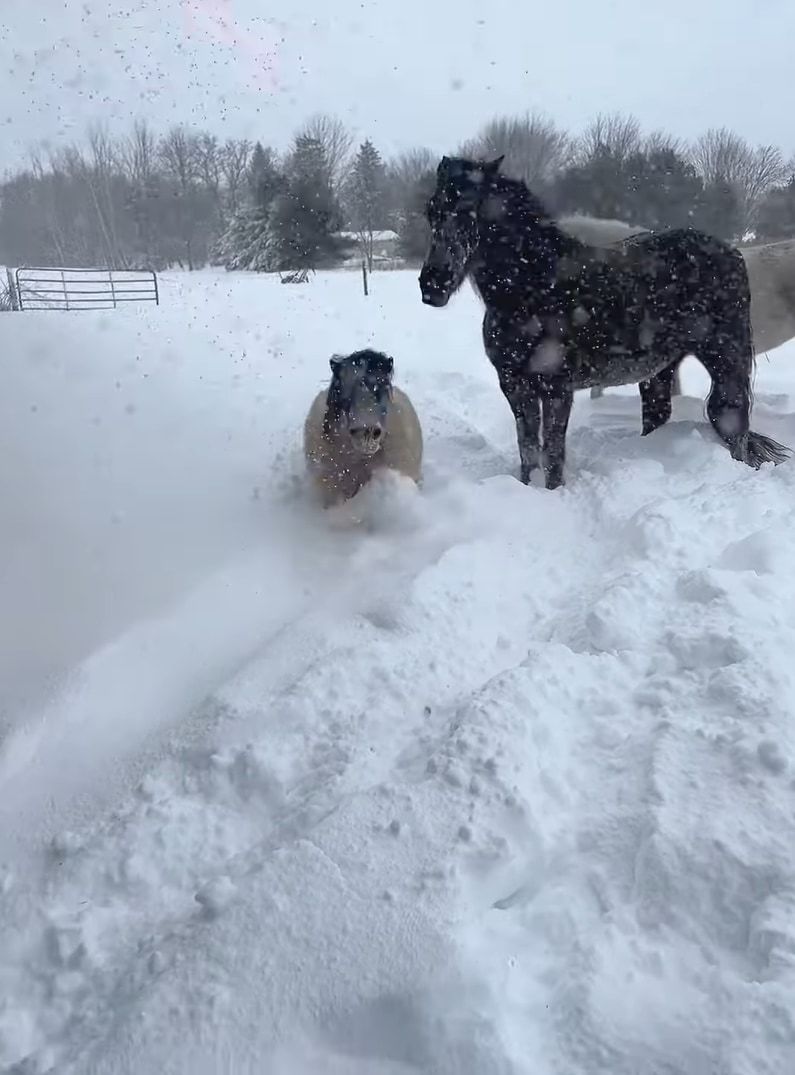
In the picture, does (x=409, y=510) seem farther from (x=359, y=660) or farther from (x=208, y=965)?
(x=208, y=965)

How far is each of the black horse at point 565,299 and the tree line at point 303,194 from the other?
2.50 m

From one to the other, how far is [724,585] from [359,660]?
1451 millimetres

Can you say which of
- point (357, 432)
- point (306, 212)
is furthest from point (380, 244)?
point (357, 432)

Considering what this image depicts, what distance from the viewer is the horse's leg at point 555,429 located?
447cm

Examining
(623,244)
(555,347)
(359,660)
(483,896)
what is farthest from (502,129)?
(483,896)

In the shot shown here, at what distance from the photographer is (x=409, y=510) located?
4051mm

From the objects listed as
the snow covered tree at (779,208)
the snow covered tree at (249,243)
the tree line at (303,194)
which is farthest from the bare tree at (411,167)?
the snow covered tree at (779,208)

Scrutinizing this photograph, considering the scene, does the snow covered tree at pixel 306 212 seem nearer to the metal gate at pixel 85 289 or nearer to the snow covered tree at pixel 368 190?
the snow covered tree at pixel 368 190

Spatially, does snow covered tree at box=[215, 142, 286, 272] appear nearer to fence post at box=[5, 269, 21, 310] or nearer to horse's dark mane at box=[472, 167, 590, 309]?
fence post at box=[5, 269, 21, 310]

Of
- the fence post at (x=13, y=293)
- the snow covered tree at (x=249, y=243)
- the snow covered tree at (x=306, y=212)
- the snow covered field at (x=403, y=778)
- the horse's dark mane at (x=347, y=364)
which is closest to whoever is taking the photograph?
the snow covered field at (x=403, y=778)

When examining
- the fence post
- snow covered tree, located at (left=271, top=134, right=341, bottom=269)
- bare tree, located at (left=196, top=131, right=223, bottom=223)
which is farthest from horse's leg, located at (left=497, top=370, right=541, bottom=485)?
the fence post

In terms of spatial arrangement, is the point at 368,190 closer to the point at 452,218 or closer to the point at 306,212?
the point at 306,212

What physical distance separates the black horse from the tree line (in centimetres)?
250

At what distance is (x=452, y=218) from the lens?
423 cm
